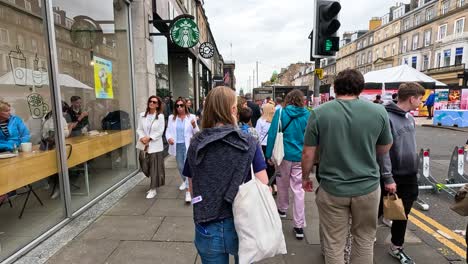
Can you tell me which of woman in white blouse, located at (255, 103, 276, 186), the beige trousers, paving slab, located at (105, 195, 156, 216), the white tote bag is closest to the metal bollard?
woman in white blouse, located at (255, 103, 276, 186)

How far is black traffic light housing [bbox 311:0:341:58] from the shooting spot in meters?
5.15

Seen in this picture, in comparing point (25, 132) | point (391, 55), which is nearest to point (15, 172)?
point (25, 132)

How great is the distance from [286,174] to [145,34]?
511 cm

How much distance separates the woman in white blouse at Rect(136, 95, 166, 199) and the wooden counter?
0.85m

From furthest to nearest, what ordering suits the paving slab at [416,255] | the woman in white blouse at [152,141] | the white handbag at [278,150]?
the woman in white blouse at [152,141]
the white handbag at [278,150]
the paving slab at [416,255]

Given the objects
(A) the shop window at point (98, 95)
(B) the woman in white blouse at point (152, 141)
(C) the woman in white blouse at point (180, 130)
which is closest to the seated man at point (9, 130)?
(A) the shop window at point (98, 95)

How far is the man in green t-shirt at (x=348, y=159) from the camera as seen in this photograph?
2170mm

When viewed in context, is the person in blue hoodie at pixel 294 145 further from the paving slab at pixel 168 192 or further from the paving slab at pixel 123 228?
the paving slab at pixel 168 192

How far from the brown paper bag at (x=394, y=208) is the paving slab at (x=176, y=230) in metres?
2.28

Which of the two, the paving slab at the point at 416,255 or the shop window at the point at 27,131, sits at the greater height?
the shop window at the point at 27,131

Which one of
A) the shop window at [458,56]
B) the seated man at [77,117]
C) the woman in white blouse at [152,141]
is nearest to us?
the seated man at [77,117]

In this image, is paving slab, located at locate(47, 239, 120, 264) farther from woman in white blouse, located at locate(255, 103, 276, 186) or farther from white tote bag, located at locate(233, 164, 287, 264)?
woman in white blouse, located at locate(255, 103, 276, 186)

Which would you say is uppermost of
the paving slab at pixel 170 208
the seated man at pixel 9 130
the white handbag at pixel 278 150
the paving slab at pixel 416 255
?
the seated man at pixel 9 130

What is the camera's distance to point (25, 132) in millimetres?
3932
